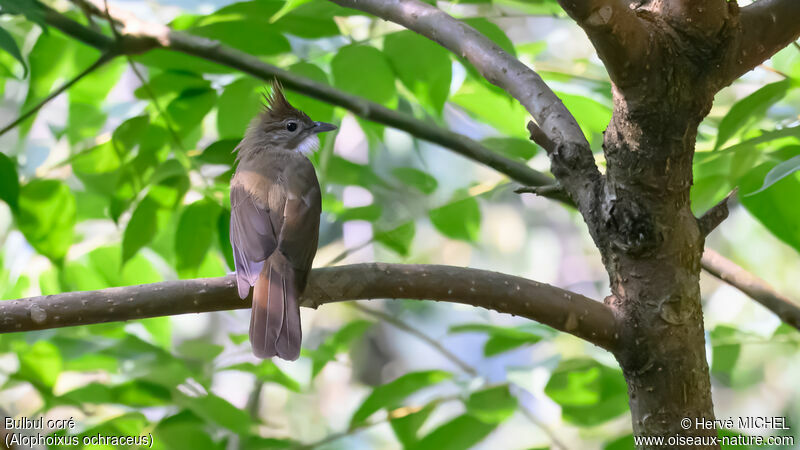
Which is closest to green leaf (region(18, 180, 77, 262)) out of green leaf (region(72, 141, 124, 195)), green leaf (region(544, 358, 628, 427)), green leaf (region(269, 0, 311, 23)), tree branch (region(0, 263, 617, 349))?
green leaf (region(72, 141, 124, 195))

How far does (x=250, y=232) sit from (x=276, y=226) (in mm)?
164

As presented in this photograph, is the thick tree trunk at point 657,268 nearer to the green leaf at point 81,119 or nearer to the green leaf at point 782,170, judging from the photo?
the green leaf at point 782,170

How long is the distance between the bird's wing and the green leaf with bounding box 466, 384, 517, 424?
2.68 feet

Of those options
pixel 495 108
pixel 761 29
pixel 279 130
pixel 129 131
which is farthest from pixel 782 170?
pixel 279 130

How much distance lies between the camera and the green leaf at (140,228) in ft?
8.42

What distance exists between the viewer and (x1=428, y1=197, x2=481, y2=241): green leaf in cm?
285

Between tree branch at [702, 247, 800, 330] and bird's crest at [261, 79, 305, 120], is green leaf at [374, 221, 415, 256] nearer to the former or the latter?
tree branch at [702, 247, 800, 330]

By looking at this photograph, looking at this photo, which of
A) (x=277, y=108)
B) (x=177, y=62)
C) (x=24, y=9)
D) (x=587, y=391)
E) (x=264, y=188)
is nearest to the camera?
(x=24, y=9)

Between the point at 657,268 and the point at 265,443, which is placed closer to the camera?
the point at 657,268

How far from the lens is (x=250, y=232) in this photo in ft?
9.56

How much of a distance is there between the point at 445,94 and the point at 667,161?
95 cm

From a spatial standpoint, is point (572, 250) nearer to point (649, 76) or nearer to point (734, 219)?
point (734, 219)

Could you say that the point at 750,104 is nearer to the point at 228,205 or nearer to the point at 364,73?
the point at 364,73

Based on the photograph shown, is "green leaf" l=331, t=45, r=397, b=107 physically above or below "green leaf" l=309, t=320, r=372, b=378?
above
